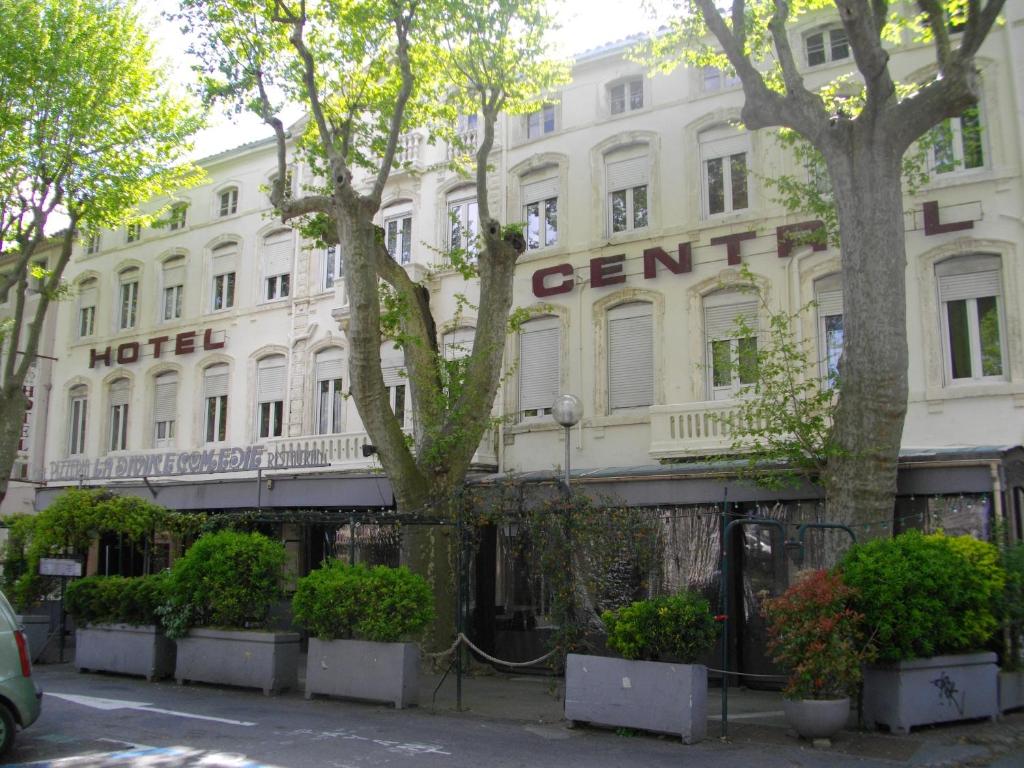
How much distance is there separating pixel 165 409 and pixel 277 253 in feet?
16.4

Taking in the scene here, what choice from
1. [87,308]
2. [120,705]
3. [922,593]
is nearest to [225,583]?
[120,705]

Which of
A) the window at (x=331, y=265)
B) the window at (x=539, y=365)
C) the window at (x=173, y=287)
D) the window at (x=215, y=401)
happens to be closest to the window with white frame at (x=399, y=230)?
the window at (x=331, y=265)

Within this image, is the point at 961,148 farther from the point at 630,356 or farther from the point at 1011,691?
the point at 1011,691

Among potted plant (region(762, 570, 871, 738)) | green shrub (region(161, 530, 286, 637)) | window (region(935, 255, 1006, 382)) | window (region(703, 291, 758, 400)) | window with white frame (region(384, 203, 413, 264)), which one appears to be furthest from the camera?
window with white frame (region(384, 203, 413, 264))

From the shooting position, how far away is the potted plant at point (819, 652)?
8.68m

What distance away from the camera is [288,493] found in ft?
61.5

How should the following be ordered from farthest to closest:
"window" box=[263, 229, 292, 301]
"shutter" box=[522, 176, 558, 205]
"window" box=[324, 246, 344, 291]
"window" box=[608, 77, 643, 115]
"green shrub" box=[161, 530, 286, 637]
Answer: "window" box=[263, 229, 292, 301] < "window" box=[324, 246, 344, 291] < "shutter" box=[522, 176, 558, 205] < "window" box=[608, 77, 643, 115] < "green shrub" box=[161, 530, 286, 637]

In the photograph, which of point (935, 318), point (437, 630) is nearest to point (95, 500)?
point (437, 630)

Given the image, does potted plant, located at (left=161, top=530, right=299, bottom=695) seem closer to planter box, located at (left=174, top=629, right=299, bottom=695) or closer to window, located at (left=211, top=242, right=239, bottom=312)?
planter box, located at (left=174, top=629, right=299, bottom=695)

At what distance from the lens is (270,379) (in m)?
21.9

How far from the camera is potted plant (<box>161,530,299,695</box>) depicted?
39.0ft

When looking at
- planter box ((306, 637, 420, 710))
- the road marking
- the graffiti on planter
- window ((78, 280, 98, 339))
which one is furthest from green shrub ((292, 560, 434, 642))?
window ((78, 280, 98, 339))

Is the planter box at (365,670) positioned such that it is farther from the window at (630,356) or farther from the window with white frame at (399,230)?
the window with white frame at (399,230)

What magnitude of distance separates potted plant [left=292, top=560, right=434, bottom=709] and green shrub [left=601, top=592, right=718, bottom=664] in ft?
8.96
